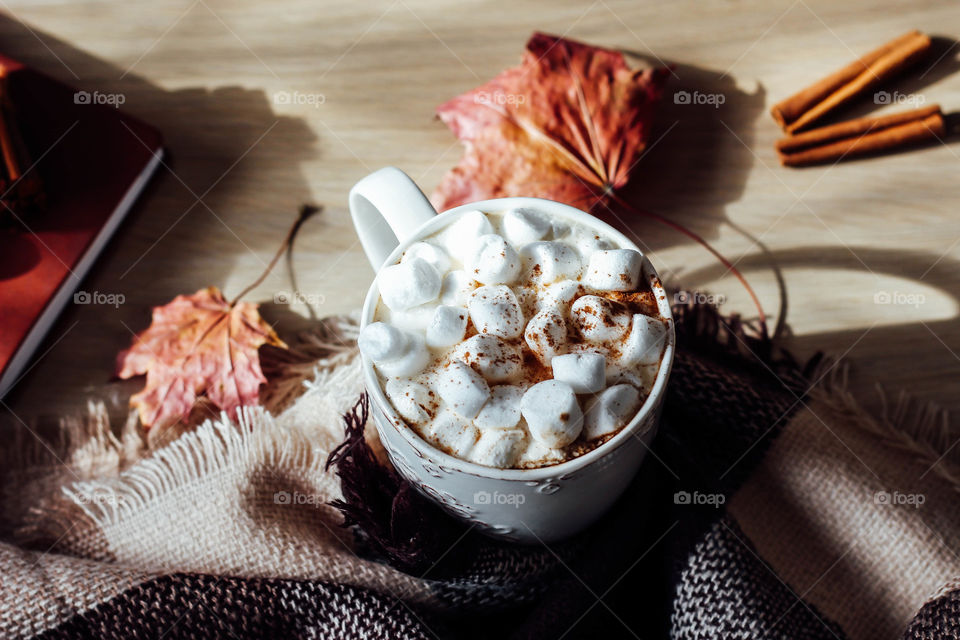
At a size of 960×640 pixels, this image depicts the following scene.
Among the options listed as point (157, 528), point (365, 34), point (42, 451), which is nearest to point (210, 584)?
point (157, 528)

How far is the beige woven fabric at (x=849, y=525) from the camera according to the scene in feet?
2.58

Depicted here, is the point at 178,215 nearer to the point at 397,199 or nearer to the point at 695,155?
the point at 397,199

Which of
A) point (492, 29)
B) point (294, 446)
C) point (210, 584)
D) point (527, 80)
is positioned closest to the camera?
point (210, 584)

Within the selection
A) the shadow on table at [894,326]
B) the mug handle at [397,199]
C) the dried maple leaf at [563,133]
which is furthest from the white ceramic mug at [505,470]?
the shadow on table at [894,326]

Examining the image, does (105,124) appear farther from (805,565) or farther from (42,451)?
(805,565)

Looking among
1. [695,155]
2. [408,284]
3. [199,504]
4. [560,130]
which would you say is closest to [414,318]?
[408,284]

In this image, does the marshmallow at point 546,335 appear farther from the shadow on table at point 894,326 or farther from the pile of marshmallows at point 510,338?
the shadow on table at point 894,326

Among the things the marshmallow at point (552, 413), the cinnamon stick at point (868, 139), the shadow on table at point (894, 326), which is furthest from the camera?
the cinnamon stick at point (868, 139)

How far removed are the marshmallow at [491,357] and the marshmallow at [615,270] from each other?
0.09 meters

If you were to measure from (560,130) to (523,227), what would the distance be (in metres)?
0.41

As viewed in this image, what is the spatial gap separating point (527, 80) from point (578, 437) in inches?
23.8

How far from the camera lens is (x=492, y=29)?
3.71ft

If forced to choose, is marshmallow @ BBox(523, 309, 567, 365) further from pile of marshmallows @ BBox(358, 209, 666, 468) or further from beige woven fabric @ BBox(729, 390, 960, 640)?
beige woven fabric @ BBox(729, 390, 960, 640)

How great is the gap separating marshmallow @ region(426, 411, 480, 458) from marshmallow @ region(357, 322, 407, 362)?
0.20ft
